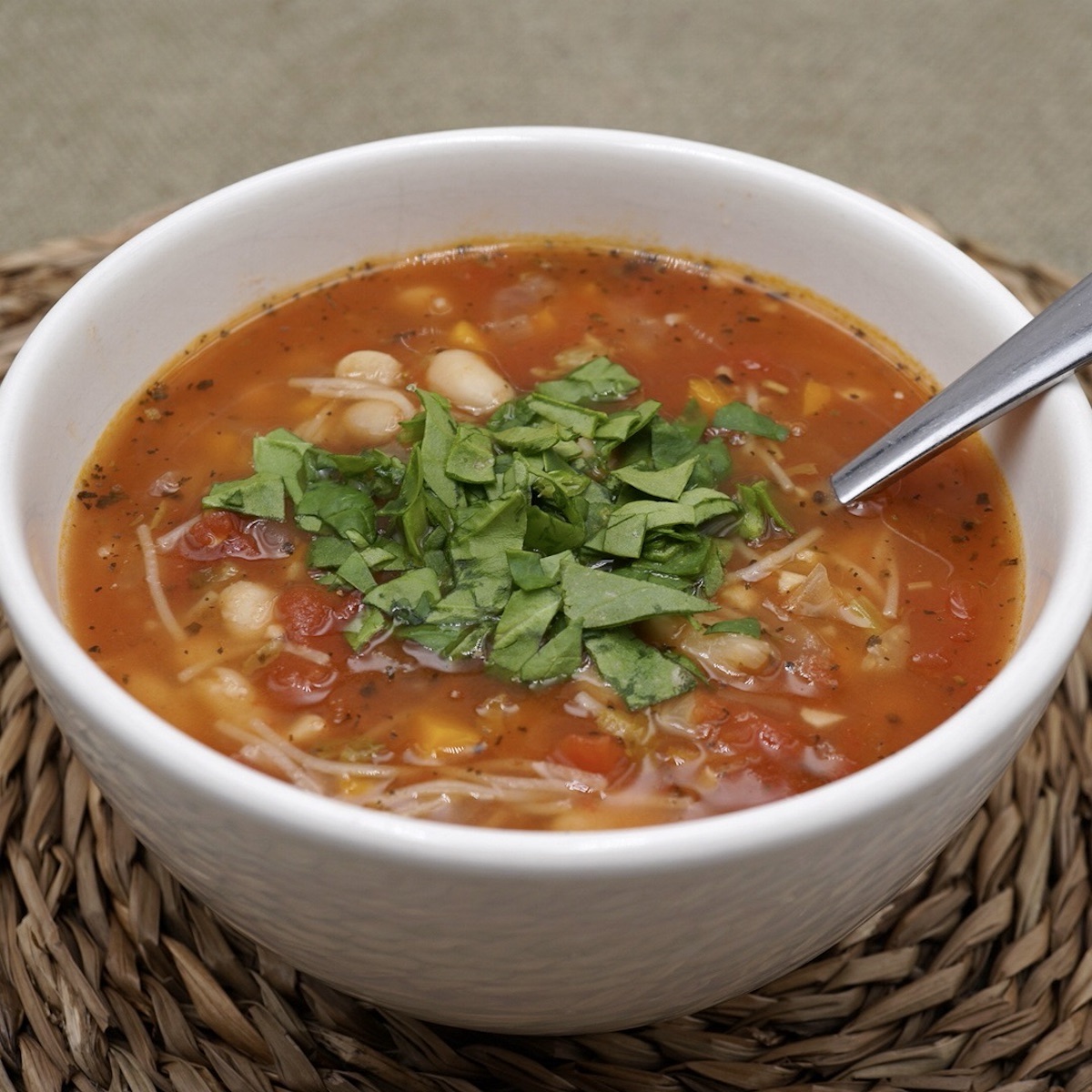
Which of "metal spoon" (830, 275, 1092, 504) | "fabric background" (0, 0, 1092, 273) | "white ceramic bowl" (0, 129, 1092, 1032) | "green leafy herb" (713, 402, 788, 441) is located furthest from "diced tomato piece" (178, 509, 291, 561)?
"fabric background" (0, 0, 1092, 273)

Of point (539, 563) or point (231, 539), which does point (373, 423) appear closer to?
point (231, 539)

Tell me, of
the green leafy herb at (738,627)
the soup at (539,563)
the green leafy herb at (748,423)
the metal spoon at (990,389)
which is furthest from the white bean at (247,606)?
the metal spoon at (990,389)

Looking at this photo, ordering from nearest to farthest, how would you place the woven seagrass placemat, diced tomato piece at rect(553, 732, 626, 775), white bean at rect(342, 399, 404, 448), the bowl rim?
the bowl rim, diced tomato piece at rect(553, 732, 626, 775), the woven seagrass placemat, white bean at rect(342, 399, 404, 448)

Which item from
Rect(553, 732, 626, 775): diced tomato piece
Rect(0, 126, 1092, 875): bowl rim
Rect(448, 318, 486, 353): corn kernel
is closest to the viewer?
Rect(0, 126, 1092, 875): bowl rim

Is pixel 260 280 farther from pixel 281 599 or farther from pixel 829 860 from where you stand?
pixel 829 860

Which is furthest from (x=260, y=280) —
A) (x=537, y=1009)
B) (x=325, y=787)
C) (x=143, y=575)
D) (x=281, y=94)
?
(x=281, y=94)

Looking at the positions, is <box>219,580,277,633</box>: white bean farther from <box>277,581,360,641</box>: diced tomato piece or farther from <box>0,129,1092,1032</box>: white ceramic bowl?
<box>0,129,1092,1032</box>: white ceramic bowl
